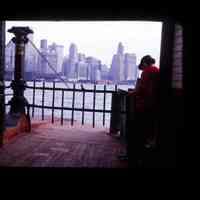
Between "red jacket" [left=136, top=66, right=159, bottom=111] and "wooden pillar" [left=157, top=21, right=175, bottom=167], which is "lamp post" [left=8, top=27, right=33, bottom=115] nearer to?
"red jacket" [left=136, top=66, right=159, bottom=111]

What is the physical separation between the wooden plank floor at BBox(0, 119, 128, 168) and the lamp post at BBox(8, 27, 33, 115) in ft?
2.55

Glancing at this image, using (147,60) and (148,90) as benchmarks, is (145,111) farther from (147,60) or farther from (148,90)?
(147,60)

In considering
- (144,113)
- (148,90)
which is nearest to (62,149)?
(144,113)

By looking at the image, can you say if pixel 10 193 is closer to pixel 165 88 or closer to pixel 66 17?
pixel 66 17

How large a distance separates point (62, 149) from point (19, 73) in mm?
2848

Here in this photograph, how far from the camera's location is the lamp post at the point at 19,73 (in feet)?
23.2

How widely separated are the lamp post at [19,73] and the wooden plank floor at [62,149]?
78 cm

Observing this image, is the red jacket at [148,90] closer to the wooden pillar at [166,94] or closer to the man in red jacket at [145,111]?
the man in red jacket at [145,111]

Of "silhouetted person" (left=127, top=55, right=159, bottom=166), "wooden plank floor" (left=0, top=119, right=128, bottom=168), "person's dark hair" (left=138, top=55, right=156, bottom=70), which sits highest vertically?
"person's dark hair" (left=138, top=55, right=156, bottom=70)

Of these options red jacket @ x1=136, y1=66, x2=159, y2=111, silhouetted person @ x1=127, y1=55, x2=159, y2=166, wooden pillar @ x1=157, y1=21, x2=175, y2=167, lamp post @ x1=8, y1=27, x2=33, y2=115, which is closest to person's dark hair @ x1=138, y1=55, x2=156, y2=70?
silhouetted person @ x1=127, y1=55, x2=159, y2=166

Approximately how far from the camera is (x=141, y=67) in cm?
515

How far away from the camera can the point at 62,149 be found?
561cm

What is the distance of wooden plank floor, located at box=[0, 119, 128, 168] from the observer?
4688 millimetres

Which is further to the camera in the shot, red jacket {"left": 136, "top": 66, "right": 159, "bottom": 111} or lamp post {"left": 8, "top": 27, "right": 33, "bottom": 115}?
lamp post {"left": 8, "top": 27, "right": 33, "bottom": 115}
